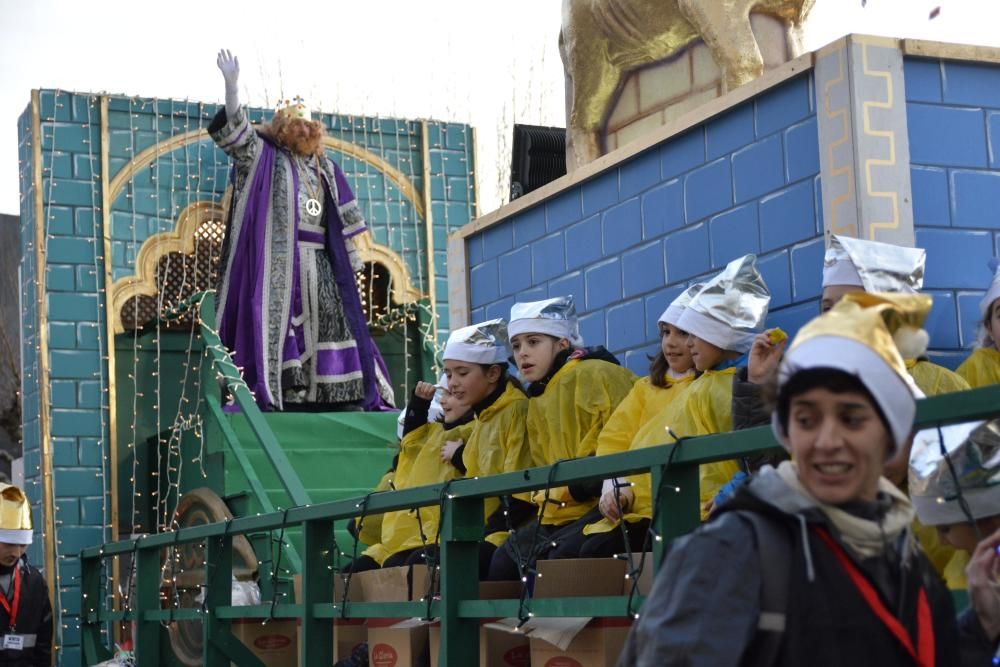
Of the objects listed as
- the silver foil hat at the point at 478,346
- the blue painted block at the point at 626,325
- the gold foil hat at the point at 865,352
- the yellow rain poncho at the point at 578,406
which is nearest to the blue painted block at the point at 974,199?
the yellow rain poncho at the point at 578,406

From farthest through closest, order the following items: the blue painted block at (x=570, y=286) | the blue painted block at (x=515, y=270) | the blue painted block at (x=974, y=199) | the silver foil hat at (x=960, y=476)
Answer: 1. the blue painted block at (x=515, y=270)
2. the blue painted block at (x=570, y=286)
3. the blue painted block at (x=974, y=199)
4. the silver foil hat at (x=960, y=476)

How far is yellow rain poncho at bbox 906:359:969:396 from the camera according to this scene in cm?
385

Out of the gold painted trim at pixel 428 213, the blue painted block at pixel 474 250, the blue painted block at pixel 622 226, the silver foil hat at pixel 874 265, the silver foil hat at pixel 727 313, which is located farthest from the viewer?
the gold painted trim at pixel 428 213

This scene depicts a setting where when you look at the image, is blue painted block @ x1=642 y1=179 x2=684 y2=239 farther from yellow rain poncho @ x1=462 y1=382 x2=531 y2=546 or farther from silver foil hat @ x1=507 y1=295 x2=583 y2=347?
yellow rain poncho @ x1=462 y1=382 x2=531 y2=546

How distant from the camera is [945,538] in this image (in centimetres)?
285

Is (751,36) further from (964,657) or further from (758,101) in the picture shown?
(964,657)

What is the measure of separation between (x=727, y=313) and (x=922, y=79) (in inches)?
40.8

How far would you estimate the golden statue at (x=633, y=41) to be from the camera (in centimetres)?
600

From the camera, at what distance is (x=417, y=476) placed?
6230 millimetres

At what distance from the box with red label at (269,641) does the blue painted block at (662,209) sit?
2054 mm

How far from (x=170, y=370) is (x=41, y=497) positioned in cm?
134

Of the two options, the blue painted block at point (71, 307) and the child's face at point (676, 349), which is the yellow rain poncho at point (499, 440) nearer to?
the child's face at point (676, 349)

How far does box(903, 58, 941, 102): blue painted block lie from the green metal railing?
6.47 ft

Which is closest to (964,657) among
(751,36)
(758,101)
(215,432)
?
(758,101)
